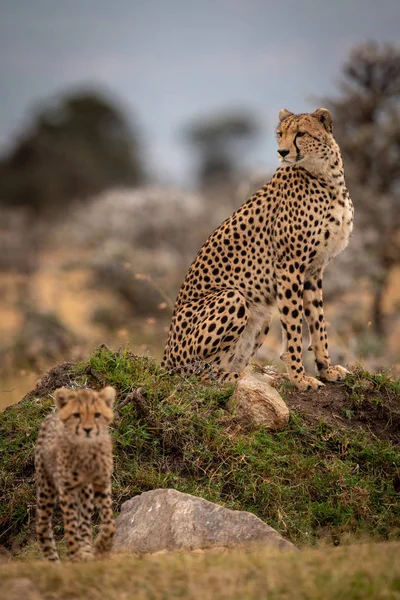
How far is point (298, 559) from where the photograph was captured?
11.7 feet

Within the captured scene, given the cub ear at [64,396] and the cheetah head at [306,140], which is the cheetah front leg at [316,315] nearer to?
the cheetah head at [306,140]

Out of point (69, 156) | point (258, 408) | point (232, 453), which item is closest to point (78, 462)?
point (232, 453)

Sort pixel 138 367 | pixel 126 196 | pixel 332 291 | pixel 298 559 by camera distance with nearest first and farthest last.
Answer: pixel 298 559
pixel 138 367
pixel 332 291
pixel 126 196

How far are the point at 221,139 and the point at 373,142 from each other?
22.9 metres

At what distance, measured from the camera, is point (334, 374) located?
616cm

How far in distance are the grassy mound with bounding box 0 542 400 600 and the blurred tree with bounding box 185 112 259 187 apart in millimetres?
32697

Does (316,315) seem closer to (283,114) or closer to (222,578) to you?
(283,114)

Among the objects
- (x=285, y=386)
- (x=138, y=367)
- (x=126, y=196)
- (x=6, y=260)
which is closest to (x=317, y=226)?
(x=285, y=386)

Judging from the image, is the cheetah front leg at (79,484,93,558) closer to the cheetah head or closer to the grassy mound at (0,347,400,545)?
the grassy mound at (0,347,400,545)

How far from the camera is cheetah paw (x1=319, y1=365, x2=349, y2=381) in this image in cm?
616

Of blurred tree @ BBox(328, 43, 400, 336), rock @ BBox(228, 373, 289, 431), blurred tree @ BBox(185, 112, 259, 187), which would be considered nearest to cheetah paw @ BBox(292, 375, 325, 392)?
rock @ BBox(228, 373, 289, 431)

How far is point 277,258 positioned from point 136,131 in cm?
2958

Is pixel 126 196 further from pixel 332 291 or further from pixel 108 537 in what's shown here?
pixel 108 537

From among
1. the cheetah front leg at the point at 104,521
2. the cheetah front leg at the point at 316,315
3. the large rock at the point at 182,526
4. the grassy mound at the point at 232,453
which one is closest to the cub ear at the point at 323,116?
the cheetah front leg at the point at 316,315
